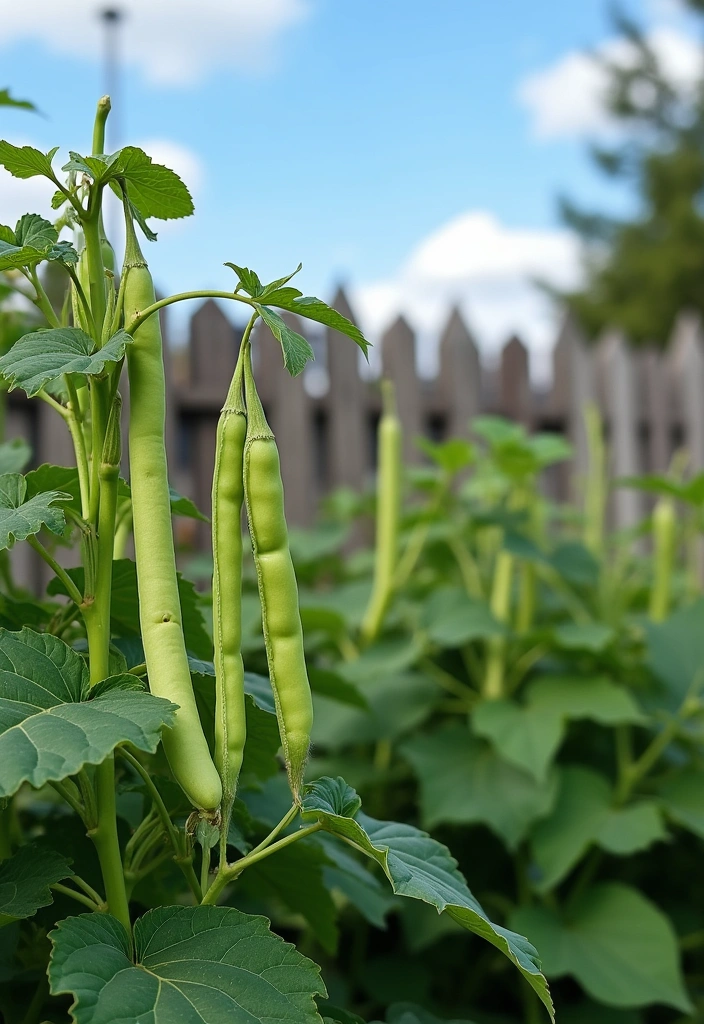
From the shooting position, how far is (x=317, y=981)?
32.2 inches

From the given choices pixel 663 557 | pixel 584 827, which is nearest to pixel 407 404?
pixel 663 557

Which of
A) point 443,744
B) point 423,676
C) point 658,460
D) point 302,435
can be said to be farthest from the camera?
point 658,460

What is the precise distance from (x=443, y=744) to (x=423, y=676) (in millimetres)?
248

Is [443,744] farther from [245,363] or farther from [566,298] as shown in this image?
[566,298]

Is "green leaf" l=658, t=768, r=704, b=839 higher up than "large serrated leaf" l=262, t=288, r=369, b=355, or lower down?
lower down

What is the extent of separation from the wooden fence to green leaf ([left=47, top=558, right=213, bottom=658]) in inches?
88.5

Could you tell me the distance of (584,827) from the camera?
2.24m

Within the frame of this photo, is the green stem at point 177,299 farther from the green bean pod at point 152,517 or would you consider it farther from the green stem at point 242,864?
the green stem at point 242,864

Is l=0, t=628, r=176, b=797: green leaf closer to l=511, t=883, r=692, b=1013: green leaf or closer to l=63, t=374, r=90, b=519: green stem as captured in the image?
l=63, t=374, r=90, b=519: green stem

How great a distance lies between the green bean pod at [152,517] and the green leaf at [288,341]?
0.32 ft

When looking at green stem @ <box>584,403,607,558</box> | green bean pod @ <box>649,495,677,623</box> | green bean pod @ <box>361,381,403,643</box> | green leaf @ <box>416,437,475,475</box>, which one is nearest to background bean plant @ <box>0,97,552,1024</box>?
green bean pod @ <box>361,381,403,643</box>

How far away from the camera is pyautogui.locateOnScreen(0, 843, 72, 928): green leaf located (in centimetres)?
84

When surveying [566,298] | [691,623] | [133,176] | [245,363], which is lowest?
[691,623]

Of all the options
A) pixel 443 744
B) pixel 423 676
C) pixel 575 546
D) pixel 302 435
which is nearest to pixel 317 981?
pixel 443 744
